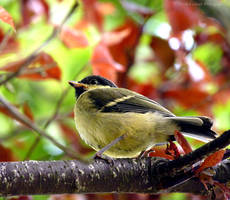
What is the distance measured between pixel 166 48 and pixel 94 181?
1.71 m

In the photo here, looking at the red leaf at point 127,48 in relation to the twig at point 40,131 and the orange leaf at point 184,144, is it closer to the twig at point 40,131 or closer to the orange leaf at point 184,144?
the orange leaf at point 184,144

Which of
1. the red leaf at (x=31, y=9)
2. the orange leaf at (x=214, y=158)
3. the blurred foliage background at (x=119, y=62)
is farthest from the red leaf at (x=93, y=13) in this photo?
the orange leaf at (x=214, y=158)

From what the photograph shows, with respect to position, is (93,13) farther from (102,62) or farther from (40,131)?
(40,131)

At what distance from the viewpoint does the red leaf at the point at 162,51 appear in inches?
130

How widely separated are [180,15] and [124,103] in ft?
2.49

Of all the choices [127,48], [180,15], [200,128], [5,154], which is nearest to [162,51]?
[127,48]

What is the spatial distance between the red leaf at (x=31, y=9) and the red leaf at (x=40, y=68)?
0.61 meters

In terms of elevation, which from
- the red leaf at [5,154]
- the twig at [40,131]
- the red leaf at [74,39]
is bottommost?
the red leaf at [5,154]

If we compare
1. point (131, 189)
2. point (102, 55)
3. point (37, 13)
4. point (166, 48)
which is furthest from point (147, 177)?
point (37, 13)

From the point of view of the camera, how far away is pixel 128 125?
2658mm

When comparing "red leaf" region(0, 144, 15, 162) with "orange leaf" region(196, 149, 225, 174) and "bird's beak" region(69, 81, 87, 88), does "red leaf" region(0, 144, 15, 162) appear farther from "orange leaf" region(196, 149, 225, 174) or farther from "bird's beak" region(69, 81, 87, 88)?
"orange leaf" region(196, 149, 225, 174)

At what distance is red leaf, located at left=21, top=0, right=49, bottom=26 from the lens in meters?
3.19

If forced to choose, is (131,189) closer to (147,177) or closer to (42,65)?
(147,177)

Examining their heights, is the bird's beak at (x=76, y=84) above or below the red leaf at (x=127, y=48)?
below
